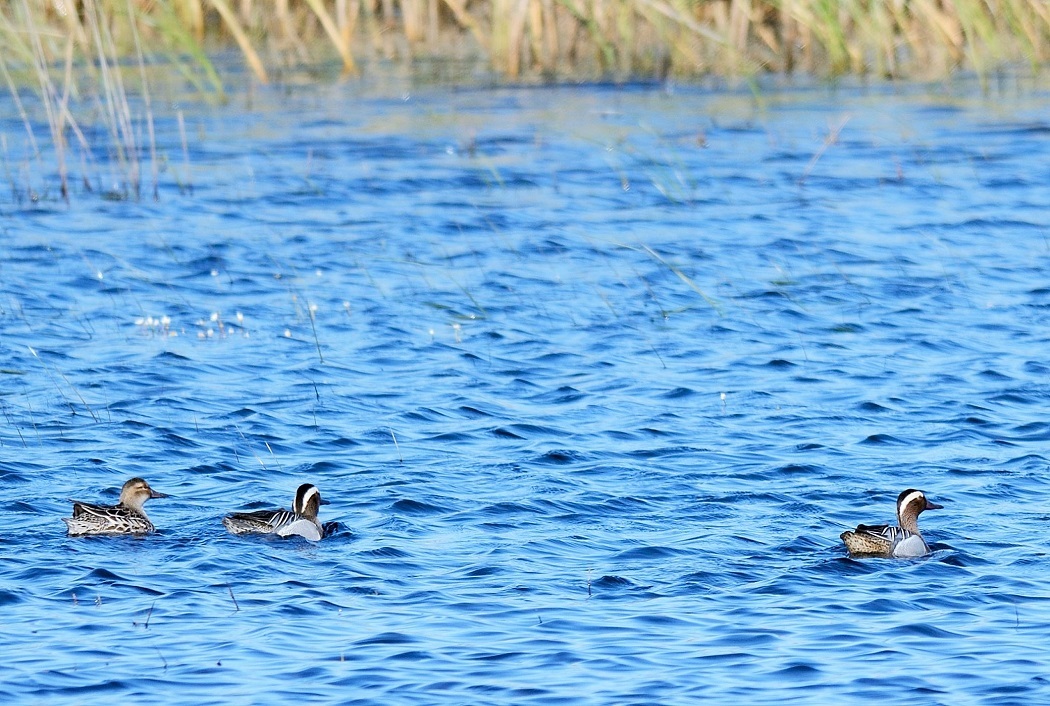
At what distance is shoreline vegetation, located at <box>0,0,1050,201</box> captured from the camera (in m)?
29.1

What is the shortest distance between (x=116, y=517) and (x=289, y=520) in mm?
1057

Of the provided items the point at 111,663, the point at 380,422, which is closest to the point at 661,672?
the point at 111,663

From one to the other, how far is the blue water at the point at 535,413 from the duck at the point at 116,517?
0.13 m

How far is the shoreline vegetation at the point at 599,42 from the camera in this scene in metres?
29.1

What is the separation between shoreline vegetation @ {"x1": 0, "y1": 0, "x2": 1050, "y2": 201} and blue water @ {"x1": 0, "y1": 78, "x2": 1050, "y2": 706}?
252cm

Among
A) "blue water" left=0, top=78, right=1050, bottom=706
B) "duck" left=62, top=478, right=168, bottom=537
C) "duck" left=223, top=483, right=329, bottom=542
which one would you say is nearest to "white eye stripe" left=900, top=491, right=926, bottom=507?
"blue water" left=0, top=78, right=1050, bottom=706

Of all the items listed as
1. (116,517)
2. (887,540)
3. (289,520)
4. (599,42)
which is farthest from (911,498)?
(599,42)

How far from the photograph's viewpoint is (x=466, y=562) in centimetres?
1103

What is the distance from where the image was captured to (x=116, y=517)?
1113 cm

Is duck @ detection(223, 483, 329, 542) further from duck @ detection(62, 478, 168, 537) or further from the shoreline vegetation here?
the shoreline vegetation

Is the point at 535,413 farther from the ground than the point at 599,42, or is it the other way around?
the point at 599,42

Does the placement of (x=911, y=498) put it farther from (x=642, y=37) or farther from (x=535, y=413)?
(x=642, y=37)

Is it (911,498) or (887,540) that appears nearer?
(887,540)

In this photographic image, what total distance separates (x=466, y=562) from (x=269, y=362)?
18.3 ft
